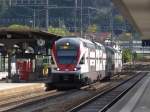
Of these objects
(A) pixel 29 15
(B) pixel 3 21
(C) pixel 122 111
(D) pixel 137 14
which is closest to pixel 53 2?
(A) pixel 29 15

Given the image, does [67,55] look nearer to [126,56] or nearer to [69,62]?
[69,62]

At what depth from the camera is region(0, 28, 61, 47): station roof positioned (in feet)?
126

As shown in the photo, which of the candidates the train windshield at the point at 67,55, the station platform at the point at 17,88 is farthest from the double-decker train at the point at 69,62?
the station platform at the point at 17,88

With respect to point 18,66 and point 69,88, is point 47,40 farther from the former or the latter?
point 69,88

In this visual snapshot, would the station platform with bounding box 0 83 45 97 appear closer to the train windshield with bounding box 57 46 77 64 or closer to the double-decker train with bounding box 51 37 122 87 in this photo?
the double-decker train with bounding box 51 37 122 87

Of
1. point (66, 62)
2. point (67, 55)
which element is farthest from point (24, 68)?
point (66, 62)

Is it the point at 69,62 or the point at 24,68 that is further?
the point at 24,68

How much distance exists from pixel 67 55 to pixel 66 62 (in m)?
0.53

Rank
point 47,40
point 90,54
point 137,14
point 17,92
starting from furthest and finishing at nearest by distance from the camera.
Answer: point 47,40, point 90,54, point 137,14, point 17,92

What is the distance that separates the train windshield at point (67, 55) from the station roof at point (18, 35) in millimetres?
4662

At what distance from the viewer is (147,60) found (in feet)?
534

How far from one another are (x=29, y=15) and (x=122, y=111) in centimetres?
12523

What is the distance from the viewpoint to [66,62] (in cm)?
3316

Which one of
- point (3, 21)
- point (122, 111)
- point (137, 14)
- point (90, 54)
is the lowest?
point (122, 111)
